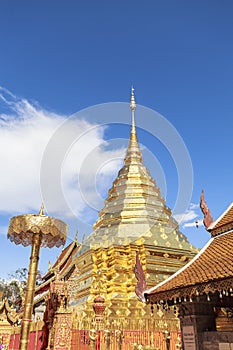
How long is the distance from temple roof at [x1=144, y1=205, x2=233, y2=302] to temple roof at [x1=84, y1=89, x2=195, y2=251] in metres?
12.2

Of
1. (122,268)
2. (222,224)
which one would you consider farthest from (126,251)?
(222,224)

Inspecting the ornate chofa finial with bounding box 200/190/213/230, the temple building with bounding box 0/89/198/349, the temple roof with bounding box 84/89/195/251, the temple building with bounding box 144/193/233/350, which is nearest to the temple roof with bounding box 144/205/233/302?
the temple building with bounding box 144/193/233/350

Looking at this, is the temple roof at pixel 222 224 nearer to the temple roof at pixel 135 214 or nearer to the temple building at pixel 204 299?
the temple building at pixel 204 299

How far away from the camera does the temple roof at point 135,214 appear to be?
72.0 ft

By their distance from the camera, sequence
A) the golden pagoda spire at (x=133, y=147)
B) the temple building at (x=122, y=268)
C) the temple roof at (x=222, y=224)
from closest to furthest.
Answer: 1. the temple roof at (x=222, y=224)
2. the temple building at (x=122, y=268)
3. the golden pagoda spire at (x=133, y=147)

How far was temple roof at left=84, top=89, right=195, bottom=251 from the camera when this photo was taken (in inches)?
864

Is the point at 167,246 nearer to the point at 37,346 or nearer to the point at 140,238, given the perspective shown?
the point at 140,238

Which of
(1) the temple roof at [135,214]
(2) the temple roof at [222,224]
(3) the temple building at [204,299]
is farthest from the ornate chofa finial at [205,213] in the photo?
(1) the temple roof at [135,214]

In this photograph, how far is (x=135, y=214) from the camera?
935 inches

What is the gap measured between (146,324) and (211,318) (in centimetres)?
709

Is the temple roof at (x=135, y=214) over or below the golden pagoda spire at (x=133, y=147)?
below

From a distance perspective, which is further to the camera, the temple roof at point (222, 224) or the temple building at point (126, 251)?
the temple building at point (126, 251)

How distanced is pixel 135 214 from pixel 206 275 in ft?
53.9

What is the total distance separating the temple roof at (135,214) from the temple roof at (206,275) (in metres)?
12.2
